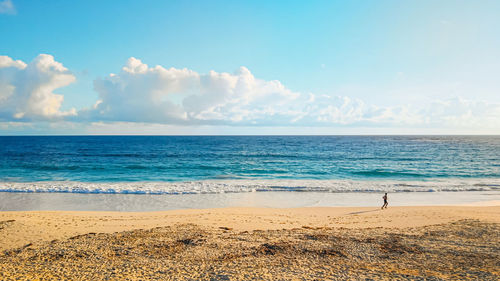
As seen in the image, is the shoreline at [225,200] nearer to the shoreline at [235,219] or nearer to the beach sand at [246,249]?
the shoreline at [235,219]

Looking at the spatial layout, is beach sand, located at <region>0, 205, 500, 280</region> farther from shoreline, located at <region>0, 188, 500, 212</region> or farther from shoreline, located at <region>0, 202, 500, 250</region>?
shoreline, located at <region>0, 188, 500, 212</region>

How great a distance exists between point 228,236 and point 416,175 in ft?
94.3

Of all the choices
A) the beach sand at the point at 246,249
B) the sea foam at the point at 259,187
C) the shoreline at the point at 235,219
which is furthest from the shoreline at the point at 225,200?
the beach sand at the point at 246,249

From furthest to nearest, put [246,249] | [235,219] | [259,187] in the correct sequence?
[259,187] < [235,219] < [246,249]

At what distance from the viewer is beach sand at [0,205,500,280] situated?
288 inches

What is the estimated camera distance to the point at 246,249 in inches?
355

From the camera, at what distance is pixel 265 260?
8.10 meters

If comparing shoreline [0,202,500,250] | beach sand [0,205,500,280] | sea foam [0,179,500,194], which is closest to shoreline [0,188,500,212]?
sea foam [0,179,500,194]

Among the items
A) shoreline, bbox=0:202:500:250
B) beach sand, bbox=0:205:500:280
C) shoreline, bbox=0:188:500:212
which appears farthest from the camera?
shoreline, bbox=0:188:500:212

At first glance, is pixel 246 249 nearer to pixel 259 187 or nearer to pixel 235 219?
pixel 235 219

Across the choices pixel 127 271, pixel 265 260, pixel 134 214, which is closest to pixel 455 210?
pixel 265 260

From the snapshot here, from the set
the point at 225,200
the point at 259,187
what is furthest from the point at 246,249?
the point at 259,187

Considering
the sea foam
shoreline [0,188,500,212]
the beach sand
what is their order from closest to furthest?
the beach sand, shoreline [0,188,500,212], the sea foam

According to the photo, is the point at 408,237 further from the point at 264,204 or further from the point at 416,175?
the point at 416,175
